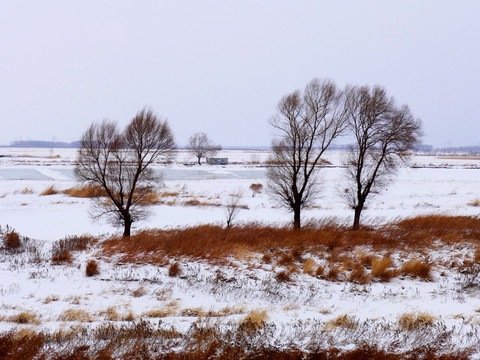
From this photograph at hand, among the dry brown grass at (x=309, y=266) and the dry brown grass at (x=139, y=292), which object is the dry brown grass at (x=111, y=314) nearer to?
the dry brown grass at (x=139, y=292)

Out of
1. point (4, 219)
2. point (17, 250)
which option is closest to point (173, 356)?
point (17, 250)

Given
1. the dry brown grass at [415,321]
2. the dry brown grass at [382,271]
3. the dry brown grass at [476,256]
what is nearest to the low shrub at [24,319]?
the dry brown grass at [415,321]

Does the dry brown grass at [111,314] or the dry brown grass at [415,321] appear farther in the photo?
the dry brown grass at [111,314]


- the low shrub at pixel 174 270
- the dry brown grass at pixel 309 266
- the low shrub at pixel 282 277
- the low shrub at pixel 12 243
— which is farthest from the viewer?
the low shrub at pixel 12 243

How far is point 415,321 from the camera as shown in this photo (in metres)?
6.44

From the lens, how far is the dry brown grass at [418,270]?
9.56 m

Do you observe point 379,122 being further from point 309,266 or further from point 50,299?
point 50,299

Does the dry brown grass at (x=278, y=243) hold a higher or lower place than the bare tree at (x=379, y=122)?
lower

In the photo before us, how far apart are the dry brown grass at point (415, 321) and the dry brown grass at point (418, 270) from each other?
2.84 m

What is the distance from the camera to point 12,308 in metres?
7.03

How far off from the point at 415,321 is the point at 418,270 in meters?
3.70

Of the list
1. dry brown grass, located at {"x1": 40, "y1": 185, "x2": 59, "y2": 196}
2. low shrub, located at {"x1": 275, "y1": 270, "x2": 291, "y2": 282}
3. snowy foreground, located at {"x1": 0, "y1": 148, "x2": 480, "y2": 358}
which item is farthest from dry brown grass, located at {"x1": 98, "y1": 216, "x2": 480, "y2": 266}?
dry brown grass, located at {"x1": 40, "y1": 185, "x2": 59, "y2": 196}

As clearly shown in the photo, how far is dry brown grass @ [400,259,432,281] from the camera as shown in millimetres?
9562

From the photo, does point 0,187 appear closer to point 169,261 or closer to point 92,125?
point 92,125
